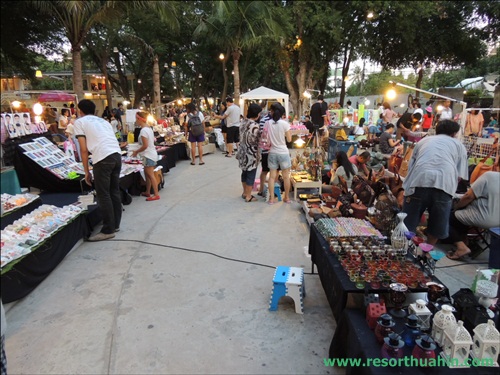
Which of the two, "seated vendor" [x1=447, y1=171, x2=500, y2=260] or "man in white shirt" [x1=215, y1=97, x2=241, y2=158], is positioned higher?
"man in white shirt" [x1=215, y1=97, x2=241, y2=158]

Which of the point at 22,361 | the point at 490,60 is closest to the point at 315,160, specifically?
the point at 22,361

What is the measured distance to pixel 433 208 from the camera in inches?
155

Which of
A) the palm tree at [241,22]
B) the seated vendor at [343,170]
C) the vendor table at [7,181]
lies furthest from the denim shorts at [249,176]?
the palm tree at [241,22]

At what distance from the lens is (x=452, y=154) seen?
3832mm

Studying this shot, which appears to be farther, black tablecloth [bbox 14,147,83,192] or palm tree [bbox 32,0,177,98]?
palm tree [bbox 32,0,177,98]

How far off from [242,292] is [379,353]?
5.81 feet

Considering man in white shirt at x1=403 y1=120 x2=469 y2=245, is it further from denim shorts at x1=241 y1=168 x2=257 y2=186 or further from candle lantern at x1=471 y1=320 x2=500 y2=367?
denim shorts at x1=241 y1=168 x2=257 y2=186

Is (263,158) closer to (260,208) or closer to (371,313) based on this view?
(260,208)

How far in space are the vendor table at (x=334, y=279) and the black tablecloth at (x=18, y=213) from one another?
3552 mm

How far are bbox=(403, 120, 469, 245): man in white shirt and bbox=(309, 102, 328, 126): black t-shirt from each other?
7773mm

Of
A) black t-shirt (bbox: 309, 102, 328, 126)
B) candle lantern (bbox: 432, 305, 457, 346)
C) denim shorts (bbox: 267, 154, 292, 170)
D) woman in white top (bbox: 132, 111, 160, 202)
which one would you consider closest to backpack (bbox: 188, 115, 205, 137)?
woman in white top (bbox: 132, 111, 160, 202)

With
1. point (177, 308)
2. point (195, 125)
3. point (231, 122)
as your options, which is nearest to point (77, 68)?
point (195, 125)

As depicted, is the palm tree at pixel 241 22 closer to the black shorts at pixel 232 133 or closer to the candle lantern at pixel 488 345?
the black shorts at pixel 232 133

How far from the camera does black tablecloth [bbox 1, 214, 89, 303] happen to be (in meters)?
3.19
